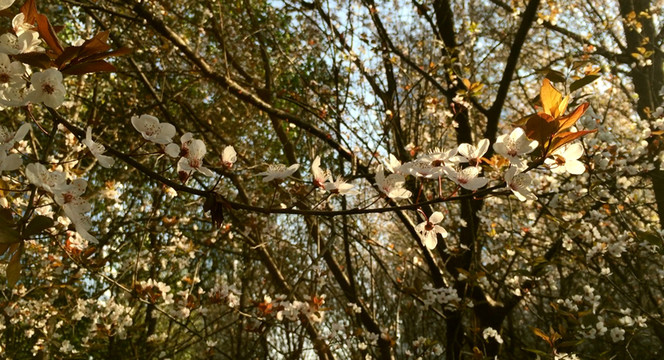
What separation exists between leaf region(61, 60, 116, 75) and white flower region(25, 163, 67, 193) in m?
0.16

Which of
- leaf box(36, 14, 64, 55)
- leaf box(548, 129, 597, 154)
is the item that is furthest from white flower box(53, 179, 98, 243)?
leaf box(548, 129, 597, 154)

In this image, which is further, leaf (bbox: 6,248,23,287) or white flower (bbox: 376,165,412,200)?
white flower (bbox: 376,165,412,200)

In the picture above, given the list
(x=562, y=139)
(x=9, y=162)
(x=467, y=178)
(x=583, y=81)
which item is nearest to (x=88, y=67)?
(x=9, y=162)

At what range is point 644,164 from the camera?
2.85 metres

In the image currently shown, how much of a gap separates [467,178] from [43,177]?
657mm

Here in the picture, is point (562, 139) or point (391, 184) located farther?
point (391, 184)

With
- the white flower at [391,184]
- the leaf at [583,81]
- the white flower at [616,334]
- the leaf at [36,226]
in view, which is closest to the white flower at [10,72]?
the leaf at [36,226]

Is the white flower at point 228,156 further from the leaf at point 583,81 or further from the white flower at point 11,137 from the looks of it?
the leaf at point 583,81

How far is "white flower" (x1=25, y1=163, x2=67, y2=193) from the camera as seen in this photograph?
0.64m

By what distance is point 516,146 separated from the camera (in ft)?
2.64

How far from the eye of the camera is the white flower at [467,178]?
0.80m

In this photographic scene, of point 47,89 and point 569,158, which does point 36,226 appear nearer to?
point 47,89

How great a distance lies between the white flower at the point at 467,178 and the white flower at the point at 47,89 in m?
0.62

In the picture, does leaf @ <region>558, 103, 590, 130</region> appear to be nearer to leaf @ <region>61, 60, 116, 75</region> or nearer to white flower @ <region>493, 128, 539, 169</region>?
white flower @ <region>493, 128, 539, 169</region>
